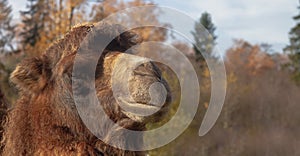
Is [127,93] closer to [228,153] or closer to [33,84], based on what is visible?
[33,84]

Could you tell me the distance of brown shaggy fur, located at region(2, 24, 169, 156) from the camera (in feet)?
13.7

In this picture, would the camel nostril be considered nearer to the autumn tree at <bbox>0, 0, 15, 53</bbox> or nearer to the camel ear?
the camel ear

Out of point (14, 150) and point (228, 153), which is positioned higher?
point (14, 150)

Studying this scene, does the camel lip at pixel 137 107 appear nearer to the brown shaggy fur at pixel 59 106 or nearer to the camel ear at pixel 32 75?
the brown shaggy fur at pixel 59 106

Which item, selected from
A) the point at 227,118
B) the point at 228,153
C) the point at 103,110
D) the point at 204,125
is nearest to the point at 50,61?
the point at 103,110

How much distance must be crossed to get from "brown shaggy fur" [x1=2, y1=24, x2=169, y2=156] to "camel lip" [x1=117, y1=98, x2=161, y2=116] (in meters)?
0.06

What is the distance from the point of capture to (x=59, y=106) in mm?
4309

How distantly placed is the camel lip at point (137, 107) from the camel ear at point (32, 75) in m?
0.74

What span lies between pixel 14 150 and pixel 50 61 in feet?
2.39

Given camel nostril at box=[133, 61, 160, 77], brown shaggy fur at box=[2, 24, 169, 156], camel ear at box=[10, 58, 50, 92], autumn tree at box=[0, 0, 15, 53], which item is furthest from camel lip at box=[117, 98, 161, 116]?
autumn tree at box=[0, 0, 15, 53]

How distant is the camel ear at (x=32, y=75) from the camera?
4484 millimetres

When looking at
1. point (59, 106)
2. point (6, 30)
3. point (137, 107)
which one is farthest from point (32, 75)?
point (6, 30)

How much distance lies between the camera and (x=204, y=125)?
6445 millimetres

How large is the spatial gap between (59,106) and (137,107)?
27.7 inches
